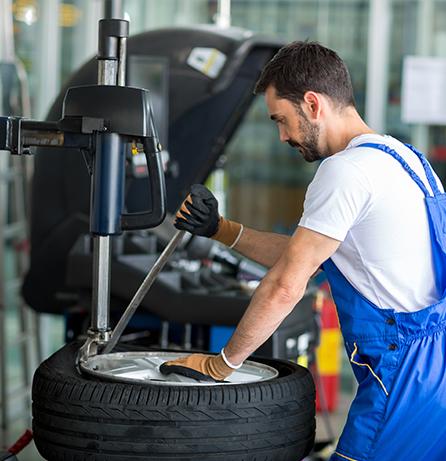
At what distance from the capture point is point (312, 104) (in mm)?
2305

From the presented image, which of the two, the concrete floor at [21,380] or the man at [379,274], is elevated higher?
the man at [379,274]

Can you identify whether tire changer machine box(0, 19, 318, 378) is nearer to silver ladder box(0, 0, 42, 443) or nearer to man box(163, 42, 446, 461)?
silver ladder box(0, 0, 42, 443)

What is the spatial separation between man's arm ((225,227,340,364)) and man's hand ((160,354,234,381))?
6 centimetres

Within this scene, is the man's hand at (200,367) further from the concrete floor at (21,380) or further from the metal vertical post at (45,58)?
the metal vertical post at (45,58)

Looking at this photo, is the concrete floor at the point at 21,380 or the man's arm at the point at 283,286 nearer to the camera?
the man's arm at the point at 283,286

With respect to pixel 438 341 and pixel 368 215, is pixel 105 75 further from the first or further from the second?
pixel 438 341

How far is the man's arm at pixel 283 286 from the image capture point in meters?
2.17

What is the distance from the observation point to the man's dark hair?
2.29 m

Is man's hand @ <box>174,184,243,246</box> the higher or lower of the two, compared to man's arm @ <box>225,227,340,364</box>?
higher

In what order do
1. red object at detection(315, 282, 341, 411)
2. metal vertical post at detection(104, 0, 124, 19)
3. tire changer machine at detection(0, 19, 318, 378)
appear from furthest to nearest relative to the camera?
red object at detection(315, 282, 341, 411), tire changer machine at detection(0, 19, 318, 378), metal vertical post at detection(104, 0, 124, 19)

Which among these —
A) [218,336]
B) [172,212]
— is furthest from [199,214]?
[172,212]

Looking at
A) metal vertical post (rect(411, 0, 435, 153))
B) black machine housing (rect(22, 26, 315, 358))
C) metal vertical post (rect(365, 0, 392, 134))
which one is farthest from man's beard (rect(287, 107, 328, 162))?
metal vertical post (rect(411, 0, 435, 153))

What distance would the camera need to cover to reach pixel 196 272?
369 centimetres

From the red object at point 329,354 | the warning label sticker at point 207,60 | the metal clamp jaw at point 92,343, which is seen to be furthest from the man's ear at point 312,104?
the red object at point 329,354
